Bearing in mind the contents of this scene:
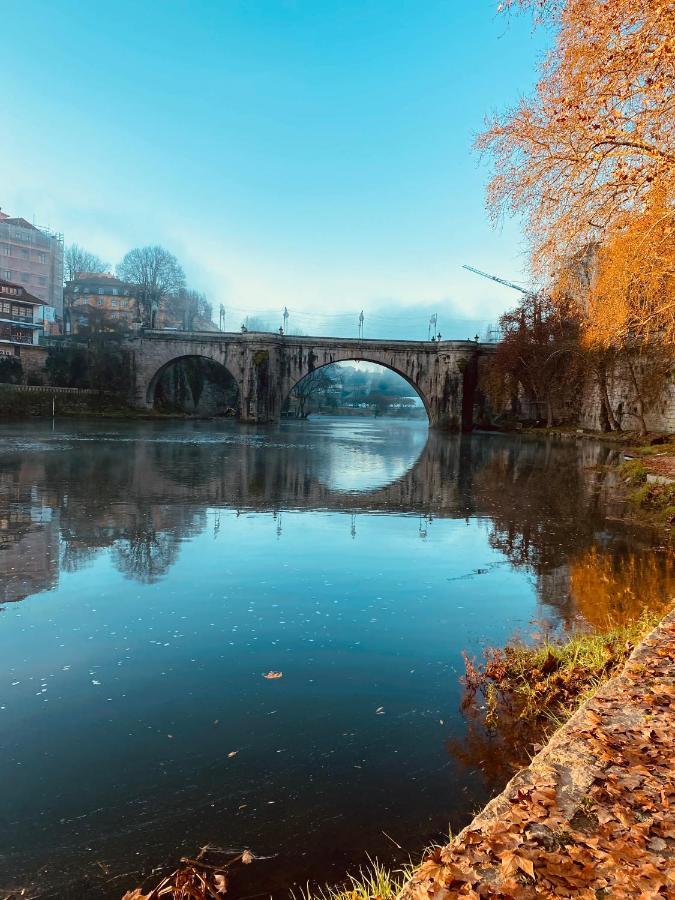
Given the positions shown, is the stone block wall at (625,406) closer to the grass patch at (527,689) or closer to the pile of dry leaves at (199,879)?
the grass patch at (527,689)

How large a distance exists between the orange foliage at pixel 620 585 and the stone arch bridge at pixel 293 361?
49.3 meters

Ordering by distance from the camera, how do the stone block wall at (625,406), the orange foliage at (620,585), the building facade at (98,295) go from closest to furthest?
the orange foliage at (620,585) < the stone block wall at (625,406) < the building facade at (98,295)

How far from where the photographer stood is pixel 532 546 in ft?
33.7

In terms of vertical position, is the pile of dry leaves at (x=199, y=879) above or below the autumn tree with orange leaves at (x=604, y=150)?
below

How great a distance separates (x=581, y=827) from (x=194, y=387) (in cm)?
7401

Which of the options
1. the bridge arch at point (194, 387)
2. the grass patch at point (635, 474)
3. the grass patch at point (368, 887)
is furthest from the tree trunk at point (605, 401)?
the grass patch at point (368, 887)

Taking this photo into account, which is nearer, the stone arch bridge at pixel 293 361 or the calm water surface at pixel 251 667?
the calm water surface at pixel 251 667

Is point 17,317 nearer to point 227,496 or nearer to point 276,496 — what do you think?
point 227,496

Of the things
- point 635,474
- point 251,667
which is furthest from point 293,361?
point 251,667

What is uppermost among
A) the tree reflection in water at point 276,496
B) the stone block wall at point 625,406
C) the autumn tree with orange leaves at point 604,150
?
the autumn tree with orange leaves at point 604,150

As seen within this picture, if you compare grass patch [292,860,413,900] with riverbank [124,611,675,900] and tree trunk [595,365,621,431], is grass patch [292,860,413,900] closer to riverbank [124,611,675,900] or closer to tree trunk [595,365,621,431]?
riverbank [124,611,675,900]

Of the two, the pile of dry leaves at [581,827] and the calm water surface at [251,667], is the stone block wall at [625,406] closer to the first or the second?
the calm water surface at [251,667]

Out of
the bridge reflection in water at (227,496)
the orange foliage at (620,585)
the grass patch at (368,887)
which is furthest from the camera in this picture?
the bridge reflection in water at (227,496)

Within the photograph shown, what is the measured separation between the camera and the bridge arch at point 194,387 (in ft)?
227
